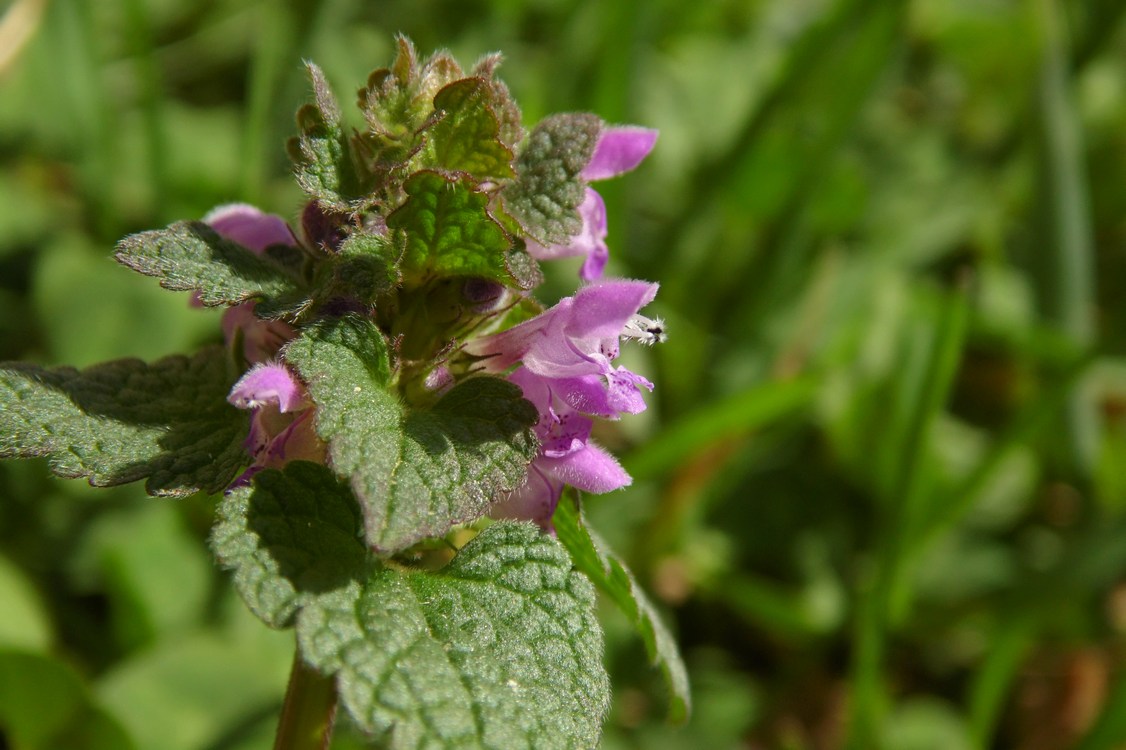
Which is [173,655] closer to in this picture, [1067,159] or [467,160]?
[467,160]

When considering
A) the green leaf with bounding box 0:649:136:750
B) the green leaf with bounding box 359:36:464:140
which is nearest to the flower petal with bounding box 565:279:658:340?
the green leaf with bounding box 359:36:464:140

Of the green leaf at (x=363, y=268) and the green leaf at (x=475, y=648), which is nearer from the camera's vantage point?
the green leaf at (x=475, y=648)

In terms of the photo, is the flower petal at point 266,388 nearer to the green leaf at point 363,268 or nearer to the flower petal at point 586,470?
the green leaf at point 363,268

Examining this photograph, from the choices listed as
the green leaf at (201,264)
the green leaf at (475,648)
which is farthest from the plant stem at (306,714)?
the green leaf at (201,264)

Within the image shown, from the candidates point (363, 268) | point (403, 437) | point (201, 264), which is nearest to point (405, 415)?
point (403, 437)

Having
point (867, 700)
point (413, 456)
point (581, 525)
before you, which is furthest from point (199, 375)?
point (867, 700)

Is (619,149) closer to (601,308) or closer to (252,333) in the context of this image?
(601,308)
